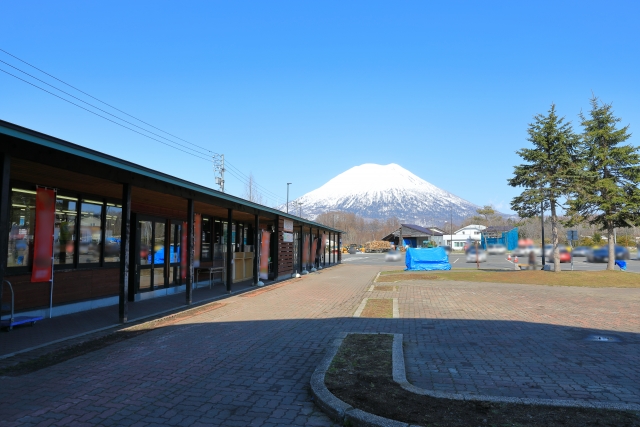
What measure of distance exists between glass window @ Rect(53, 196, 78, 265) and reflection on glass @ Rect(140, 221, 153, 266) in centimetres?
245

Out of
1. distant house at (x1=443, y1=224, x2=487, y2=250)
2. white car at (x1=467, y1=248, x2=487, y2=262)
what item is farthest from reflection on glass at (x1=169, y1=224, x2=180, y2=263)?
distant house at (x1=443, y1=224, x2=487, y2=250)

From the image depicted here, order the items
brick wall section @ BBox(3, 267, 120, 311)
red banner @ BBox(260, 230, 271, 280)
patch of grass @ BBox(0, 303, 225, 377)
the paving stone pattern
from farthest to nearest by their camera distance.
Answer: red banner @ BBox(260, 230, 271, 280) < brick wall section @ BBox(3, 267, 120, 311) < patch of grass @ BBox(0, 303, 225, 377) < the paving stone pattern

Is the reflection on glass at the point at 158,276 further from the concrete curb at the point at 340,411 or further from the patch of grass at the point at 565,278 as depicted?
the patch of grass at the point at 565,278

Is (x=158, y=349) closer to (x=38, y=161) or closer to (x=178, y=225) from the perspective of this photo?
(x=38, y=161)

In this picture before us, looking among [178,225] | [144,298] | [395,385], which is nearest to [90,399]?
[395,385]

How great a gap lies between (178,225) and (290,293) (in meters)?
4.56

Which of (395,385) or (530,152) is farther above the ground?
(530,152)

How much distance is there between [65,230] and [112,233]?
1.71 m

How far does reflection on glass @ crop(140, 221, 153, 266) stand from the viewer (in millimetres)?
12393

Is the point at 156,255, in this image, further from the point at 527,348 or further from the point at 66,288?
the point at 527,348

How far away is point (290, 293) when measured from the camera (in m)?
15.1

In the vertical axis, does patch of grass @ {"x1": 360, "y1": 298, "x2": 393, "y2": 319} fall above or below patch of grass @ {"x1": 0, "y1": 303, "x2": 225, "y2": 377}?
below

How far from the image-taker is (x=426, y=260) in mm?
28203

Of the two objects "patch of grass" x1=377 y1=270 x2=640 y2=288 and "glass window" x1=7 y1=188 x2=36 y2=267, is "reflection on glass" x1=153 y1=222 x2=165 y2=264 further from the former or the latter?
"patch of grass" x1=377 y1=270 x2=640 y2=288
